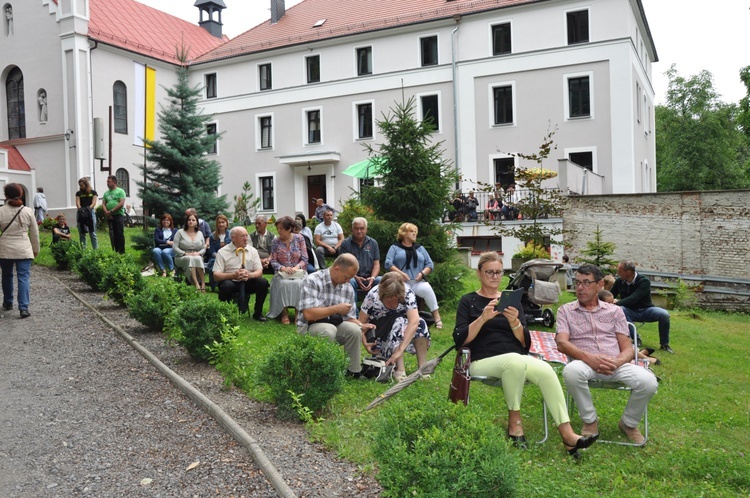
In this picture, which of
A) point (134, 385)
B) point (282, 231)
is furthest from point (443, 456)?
point (282, 231)

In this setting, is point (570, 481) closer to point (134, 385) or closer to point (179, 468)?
point (179, 468)

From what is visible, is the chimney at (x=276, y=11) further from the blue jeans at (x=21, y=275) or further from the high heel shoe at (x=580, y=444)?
the high heel shoe at (x=580, y=444)

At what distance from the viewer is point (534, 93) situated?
104ft

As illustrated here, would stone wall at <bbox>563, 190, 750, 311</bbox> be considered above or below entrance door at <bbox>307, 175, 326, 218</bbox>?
below

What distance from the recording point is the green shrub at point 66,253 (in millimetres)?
14570

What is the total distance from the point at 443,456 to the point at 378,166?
9162 mm

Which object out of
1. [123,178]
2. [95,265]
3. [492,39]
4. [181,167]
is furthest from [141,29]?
[95,265]

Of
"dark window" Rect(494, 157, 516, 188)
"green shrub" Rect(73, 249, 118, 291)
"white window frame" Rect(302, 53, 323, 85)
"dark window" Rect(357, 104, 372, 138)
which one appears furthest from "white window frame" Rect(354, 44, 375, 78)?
"green shrub" Rect(73, 249, 118, 291)

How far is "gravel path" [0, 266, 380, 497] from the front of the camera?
4.54m

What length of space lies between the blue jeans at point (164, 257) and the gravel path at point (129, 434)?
4.94 meters

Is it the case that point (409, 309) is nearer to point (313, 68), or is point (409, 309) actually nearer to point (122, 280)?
point (122, 280)

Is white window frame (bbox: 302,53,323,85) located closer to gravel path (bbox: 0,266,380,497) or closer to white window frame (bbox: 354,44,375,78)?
white window frame (bbox: 354,44,375,78)

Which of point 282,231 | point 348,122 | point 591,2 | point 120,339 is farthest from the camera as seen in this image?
point 348,122

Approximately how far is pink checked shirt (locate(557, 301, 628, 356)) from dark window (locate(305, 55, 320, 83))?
108 feet
